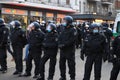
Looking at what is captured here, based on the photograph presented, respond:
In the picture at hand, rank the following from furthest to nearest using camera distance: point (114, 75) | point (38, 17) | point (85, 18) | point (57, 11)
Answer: point (57, 11), point (38, 17), point (85, 18), point (114, 75)

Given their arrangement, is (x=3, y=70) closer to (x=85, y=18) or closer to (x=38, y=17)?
(x=85, y=18)

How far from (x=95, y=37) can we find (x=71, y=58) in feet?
3.62

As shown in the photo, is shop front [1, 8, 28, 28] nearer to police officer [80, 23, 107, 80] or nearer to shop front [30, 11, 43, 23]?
shop front [30, 11, 43, 23]

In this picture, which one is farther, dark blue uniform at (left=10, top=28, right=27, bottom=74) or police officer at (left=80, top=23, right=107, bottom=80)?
dark blue uniform at (left=10, top=28, right=27, bottom=74)

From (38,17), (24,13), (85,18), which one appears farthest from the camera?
(38,17)

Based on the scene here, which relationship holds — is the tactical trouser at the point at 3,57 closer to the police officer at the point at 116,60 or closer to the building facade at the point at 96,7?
the police officer at the point at 116,60

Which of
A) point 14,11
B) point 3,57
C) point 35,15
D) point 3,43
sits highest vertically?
point 3,43

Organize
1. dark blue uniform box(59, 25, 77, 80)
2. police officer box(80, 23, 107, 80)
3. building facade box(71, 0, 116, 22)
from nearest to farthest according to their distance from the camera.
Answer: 1. police officer box(80, 23, 107, 80)
2. dark blue uniform box(59, 25, 77, 80)
3. building facade box(71, 0, 116, 22)

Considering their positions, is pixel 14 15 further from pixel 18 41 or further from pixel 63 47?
pixel 63 47

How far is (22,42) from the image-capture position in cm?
1280

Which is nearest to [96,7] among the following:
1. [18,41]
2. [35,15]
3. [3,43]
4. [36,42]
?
[35,15]

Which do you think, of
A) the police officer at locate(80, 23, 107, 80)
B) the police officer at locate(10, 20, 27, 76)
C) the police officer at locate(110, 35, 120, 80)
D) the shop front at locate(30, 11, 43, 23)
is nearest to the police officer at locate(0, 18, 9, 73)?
the police officer at locate(10, 20, 27, 76)

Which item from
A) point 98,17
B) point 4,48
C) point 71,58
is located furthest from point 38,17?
point 71,58

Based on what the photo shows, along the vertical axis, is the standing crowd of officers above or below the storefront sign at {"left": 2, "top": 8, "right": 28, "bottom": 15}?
above
